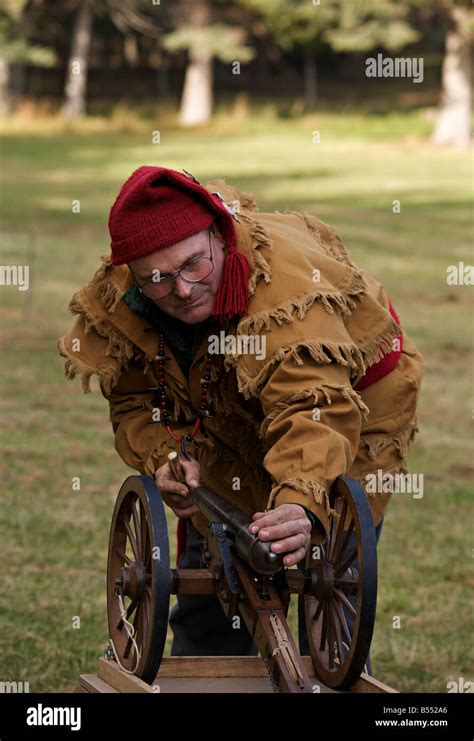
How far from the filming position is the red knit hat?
11.5ft

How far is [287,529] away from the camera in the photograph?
323 centimetres

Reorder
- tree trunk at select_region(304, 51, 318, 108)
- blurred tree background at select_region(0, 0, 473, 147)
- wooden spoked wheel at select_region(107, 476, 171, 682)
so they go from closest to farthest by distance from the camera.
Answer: wooden spoked wheel at select_region(107, 476, 171, 682) → blurred tree background at select_region(0, 0, 473, 147) → tree trunk at select_region(304, 51, 318, 108)

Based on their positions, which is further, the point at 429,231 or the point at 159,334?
the point at 429,231

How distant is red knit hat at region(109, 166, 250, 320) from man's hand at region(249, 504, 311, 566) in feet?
1.98

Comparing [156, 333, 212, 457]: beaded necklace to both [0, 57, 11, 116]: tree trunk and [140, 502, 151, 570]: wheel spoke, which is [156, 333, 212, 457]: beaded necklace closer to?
[140, 502, 151, 570]: wheel spoke

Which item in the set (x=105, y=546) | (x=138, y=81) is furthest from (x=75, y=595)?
(x=138, y=81)

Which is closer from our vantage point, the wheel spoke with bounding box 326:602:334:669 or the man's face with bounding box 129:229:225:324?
the man's face with bounding box 129:229:225:324

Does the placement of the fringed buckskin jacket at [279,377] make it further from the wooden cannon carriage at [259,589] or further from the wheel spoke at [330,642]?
the wheel spoke at [330,642]

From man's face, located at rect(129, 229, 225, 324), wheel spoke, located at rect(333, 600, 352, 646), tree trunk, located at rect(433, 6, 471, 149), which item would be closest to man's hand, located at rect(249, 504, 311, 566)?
wheel spoke, located at rect(333, 600, 352, 646)

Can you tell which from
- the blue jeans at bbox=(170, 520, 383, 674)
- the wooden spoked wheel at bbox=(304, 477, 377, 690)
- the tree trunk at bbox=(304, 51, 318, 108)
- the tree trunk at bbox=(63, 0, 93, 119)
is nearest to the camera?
the wooden spoked wheel at bbox=(304, 477, 377, 690)

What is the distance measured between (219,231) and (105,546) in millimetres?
3363

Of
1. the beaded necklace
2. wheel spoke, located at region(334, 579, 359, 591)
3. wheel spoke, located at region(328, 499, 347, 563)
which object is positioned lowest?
wheel spoke, located at region(334, 579, 359, 591)
